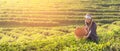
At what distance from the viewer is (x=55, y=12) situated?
33438 millimetres

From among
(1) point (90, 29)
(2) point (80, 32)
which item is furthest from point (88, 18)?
(2) point (80, 32)

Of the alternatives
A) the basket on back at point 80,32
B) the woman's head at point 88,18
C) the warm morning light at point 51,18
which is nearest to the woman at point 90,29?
the woman's head at point 88,18

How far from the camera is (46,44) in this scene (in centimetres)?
845

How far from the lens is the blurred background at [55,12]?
30000 millimetres

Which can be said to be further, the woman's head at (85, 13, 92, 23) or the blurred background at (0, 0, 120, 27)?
the blurred background at (0, 0, 120, 27)

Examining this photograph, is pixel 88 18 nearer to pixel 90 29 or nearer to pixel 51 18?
pixel 90 29

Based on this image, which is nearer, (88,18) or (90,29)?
(88,18)

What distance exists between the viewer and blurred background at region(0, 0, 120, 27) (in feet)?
98.4

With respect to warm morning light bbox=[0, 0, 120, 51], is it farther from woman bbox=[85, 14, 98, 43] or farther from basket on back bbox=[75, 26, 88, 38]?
basket on back bbox=[75, 26, 88, 38]

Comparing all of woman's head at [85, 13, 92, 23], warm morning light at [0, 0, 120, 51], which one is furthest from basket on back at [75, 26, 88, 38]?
warm morning light at [0, 0, 120, 51]

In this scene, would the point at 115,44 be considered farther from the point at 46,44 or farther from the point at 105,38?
the point at 46,44

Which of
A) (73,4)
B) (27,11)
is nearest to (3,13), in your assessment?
(27,11)

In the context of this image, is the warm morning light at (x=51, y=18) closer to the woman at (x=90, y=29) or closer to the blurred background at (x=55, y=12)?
the blurred background at (x=55, y=12)

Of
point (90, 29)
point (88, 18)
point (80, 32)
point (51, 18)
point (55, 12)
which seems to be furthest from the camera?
point (55, 12)
